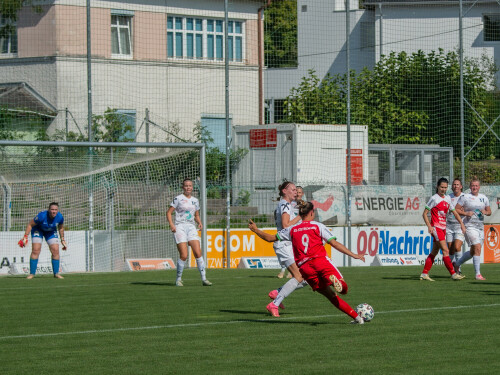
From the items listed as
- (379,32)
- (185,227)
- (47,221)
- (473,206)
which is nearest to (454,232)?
(473,206)

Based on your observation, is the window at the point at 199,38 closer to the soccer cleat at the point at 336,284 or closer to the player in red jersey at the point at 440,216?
the player in red jersey at the point at 440,216

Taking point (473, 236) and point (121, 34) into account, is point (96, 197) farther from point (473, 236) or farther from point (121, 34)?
point (121, 34)

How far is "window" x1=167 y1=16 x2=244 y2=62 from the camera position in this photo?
119 feet

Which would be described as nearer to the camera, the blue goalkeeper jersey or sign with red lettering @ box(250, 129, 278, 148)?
the blue goalkeeper jersey

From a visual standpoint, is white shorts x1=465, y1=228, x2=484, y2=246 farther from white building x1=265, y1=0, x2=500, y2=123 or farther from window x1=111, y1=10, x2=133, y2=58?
window x1=111, y1=10, x2=133, y2=58

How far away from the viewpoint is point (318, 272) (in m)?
10.9

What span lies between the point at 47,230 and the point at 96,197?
3625mm

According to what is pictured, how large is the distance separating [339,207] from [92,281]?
9258mm

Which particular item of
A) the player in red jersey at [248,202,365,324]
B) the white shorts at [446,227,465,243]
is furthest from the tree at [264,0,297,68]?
the player in red jersey at [248,202,365,324]

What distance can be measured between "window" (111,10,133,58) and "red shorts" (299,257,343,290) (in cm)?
2583

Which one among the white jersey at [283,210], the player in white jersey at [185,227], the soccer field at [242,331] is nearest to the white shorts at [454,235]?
the soccer field at [242,331]

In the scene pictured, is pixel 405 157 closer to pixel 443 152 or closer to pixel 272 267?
pixel 443 152

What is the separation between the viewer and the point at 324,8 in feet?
109

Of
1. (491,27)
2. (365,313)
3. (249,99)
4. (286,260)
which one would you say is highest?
(491,27)
